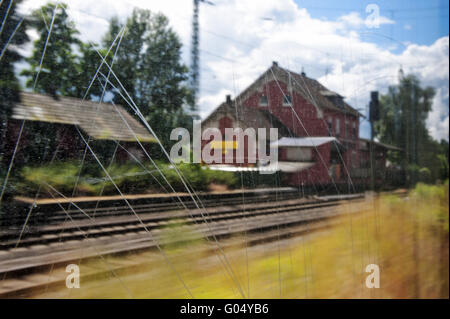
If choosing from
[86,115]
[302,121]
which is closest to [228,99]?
[302,121]

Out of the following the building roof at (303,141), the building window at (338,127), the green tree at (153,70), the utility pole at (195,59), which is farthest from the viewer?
the building window at (338,127)

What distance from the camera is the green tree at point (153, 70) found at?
140 cm

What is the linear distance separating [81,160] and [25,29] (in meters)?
0.48

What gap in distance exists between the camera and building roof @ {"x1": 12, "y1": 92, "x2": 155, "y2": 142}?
126 cm

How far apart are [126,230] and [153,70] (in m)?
0.66

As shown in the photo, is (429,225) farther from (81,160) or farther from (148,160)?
(81,160)

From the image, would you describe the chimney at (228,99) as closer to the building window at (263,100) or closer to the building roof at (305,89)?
the building roof at (305,89)

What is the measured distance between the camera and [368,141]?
2414 mm

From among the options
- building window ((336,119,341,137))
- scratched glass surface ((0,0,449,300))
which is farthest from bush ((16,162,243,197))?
building window ((336,119,341,137))

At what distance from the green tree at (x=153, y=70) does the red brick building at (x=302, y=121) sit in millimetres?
164

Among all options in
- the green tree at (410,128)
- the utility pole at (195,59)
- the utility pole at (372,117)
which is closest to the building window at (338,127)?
the utility pole at (372,117)

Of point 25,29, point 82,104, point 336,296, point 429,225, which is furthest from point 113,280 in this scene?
point 429,225

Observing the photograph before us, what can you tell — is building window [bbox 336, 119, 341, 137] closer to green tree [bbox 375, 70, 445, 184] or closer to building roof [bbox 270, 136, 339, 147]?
building roof [bbox 270, 136, 339, 147]

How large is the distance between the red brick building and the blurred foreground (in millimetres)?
349
